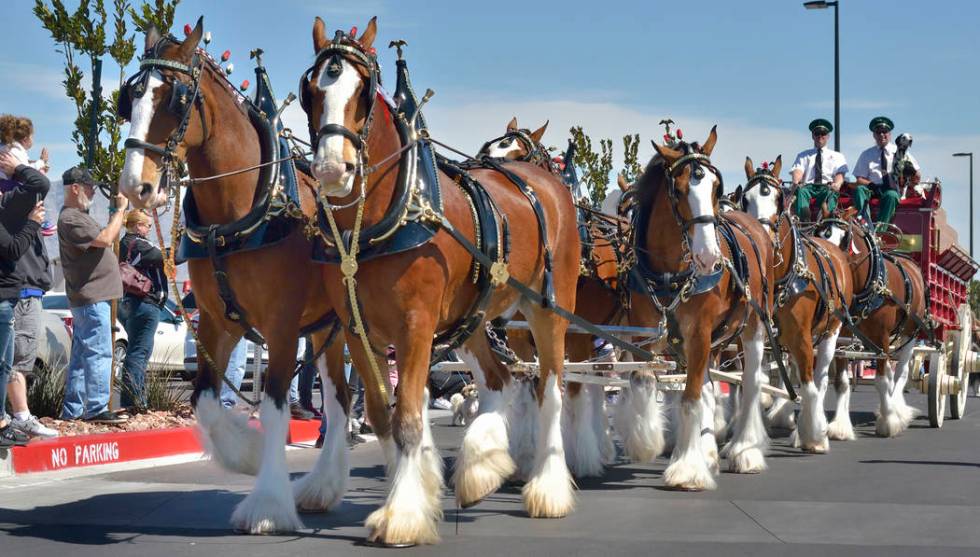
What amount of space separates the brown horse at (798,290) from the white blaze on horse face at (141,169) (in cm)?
636

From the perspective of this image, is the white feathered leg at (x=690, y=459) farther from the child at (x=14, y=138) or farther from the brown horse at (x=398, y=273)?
the child at (x=14, y=138)

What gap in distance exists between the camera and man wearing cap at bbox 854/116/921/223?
48.9 ft

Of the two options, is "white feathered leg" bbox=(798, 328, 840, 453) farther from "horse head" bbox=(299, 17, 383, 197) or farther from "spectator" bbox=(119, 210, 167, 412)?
"horse head" bbox=(299, 17, 383, 197)

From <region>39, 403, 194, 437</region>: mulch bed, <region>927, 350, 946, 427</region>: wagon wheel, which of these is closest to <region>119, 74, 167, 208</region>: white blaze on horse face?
<region>39, 403, 194, 437</region>: mulch bed

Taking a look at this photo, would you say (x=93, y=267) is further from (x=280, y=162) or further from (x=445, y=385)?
(x=445, y=385)

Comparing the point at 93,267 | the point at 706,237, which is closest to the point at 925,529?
the point at 706,237

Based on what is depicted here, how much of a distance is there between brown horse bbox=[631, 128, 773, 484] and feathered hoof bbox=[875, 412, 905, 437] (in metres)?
4.09

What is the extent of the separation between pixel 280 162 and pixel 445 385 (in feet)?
32.6

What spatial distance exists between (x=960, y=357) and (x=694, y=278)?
799cm

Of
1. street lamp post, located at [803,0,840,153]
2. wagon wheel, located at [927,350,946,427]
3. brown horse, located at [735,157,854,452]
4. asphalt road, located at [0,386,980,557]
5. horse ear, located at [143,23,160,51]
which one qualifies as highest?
street lamp post, located at [803,0,840,153]

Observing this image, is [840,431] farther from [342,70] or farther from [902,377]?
[342,70]

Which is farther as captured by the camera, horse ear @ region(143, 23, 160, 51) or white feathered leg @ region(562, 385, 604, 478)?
white feathered leg @ region(562, 385, 604, 478)

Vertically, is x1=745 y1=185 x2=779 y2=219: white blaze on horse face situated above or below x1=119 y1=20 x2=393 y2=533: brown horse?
above

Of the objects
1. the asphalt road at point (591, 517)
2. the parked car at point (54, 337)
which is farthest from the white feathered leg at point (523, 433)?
the parked car at point (54, 337)
